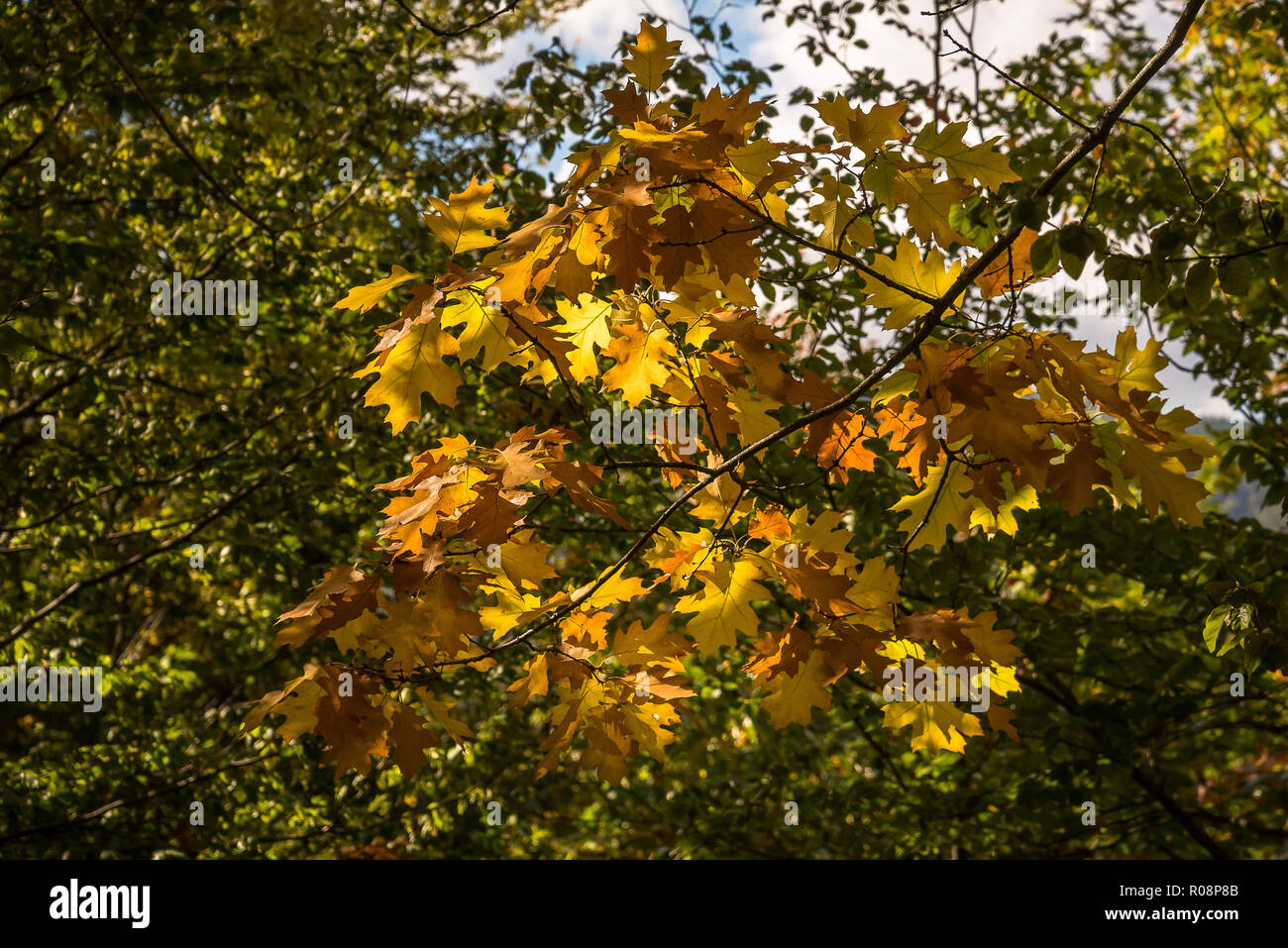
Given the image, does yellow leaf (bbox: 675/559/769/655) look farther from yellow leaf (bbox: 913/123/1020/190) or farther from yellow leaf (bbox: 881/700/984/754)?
yellow leaf (bbox: 913/123/1020/190)

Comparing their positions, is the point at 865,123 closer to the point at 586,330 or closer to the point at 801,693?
the point at 586,330

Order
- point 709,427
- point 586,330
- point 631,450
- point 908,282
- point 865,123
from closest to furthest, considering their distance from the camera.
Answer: point 865,123
point 908,282
point 709,427
point 586,330
point 631,450

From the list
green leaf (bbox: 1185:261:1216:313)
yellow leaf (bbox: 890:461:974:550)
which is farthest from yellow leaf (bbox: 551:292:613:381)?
green leaf (bbox: 1185:261:1216:313)

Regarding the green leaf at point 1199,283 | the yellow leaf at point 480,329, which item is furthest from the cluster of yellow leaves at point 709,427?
the green leaf at point 1199,283

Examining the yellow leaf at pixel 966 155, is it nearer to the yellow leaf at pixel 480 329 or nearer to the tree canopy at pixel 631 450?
the tree canopy at pixel 631 450

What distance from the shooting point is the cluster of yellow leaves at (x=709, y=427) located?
6.04 ft

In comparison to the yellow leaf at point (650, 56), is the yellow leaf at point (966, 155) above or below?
below

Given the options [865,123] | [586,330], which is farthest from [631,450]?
[865,123]

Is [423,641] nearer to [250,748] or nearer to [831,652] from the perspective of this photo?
[831,652]

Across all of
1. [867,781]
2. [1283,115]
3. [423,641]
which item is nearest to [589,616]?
[423,641]

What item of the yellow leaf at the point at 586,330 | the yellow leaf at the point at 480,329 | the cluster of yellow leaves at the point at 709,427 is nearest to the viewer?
the cluster of yellow leaves at the point at 709,427

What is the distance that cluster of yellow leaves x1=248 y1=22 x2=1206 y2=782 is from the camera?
184 centimetres

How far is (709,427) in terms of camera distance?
2.18 meters

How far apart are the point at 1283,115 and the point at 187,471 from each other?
7832 millimetres
